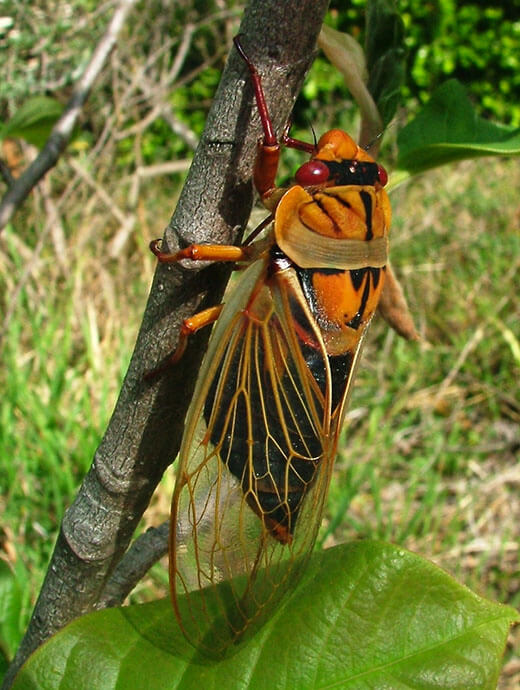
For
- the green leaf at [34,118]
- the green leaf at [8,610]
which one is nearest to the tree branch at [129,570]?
the green leaf at [8,610]

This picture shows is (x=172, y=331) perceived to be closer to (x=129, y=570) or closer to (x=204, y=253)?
(x=204, y=253)

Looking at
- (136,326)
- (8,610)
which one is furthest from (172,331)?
(136,326)

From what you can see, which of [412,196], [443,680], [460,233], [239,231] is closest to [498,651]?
[443,680]

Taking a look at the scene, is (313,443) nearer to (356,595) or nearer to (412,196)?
(356,595)

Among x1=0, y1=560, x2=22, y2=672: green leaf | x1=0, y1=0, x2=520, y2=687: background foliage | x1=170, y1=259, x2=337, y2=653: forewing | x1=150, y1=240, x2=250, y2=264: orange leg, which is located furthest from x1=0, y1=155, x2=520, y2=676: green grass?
x1=150, y1=240, x2=250, y2=264: orange leg

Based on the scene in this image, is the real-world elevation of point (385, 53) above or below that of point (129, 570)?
above

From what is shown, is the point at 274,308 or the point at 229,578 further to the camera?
the point at 274,308
